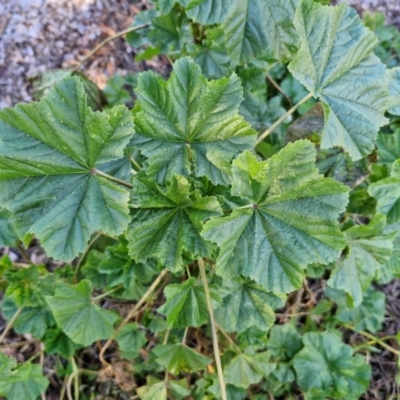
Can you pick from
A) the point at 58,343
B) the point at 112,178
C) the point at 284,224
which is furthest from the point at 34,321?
the point at 284,224

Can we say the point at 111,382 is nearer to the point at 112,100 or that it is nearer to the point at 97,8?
the point at 112,100

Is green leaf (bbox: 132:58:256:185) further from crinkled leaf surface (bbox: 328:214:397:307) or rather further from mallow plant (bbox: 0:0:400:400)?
crinkled leaf surface (bbox: 328:214:397:307)

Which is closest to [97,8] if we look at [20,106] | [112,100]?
[112,100]

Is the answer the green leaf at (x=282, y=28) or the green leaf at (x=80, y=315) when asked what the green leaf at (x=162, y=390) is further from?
the green leaf at (x=282, y=28)

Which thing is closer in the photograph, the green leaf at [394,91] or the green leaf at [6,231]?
the green leaf at [394,91]

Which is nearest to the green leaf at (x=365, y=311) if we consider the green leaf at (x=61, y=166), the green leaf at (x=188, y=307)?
the green leaf at (x=188, y=307)

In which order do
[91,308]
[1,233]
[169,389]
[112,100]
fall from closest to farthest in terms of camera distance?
1. [91,308]
2. [1,233]
3. [169,389]
4. [112,100]

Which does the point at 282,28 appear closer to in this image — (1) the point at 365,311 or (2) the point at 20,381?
(1) the point at 365,311
